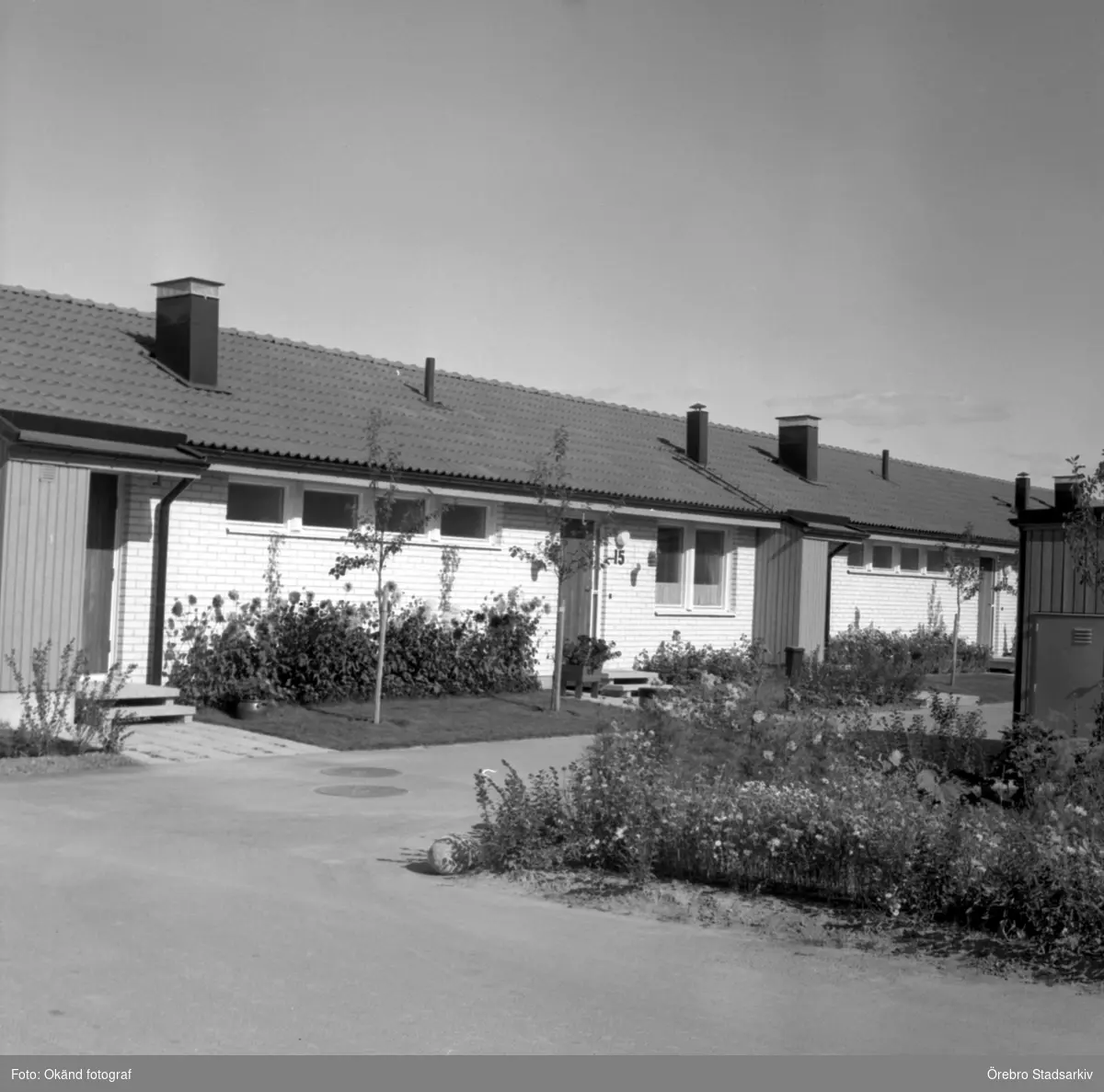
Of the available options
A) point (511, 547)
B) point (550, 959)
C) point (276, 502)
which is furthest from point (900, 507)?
point (550, 959)

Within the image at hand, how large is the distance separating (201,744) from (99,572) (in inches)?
122

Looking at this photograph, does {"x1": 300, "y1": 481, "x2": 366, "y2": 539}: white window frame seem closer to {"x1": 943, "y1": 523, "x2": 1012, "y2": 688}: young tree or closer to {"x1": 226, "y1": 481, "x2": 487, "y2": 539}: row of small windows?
{"x1": 226, "y1": 481, "x2": 487, "y2": 539}: row of small windows

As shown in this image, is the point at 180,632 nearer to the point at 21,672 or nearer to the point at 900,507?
the point at 21,672

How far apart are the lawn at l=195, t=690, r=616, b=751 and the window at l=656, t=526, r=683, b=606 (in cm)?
505

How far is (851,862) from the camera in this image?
316 inches

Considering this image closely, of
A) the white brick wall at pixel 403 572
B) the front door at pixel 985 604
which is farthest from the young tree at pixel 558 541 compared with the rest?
the front door at pixel 985 604

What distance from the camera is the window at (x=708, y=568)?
25.8 m

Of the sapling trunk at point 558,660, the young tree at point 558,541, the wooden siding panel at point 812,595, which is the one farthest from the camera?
the wooden siding panel at point 812,595

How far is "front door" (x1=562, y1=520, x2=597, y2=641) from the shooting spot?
22.8m

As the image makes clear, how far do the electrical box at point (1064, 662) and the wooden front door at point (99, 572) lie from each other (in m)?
10.2

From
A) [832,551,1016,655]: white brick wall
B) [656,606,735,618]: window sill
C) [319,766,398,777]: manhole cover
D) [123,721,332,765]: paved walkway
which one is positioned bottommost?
[319,766,398,777]: manhole cover

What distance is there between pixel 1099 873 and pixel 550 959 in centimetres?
270

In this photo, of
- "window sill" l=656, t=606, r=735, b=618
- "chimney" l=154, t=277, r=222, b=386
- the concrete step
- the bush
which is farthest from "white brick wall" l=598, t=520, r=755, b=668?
the concrete step

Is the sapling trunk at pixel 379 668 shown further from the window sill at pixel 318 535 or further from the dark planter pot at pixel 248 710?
the window sill at pixel 318 535
